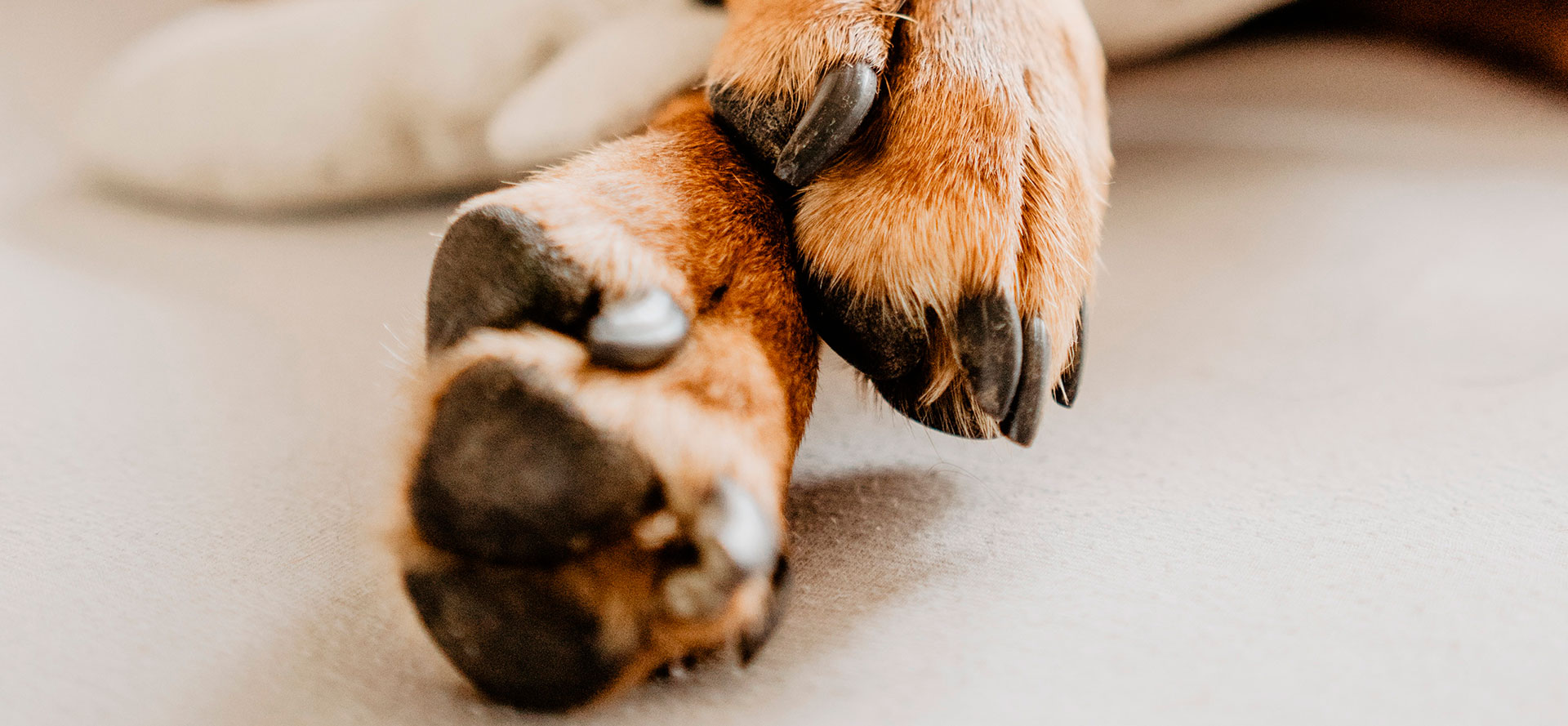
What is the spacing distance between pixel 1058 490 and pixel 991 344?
0.50 feet

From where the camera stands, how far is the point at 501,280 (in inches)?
13.7

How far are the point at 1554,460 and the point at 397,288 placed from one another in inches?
33.8

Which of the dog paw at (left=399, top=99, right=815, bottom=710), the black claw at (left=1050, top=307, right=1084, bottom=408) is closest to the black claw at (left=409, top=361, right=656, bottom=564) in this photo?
the dog paw at (left=399, top=99, right=815, bottom=710)

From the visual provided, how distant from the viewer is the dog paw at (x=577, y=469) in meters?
0.31

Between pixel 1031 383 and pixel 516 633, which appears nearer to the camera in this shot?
pixel 516 633

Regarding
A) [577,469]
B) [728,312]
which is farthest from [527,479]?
[728,312]

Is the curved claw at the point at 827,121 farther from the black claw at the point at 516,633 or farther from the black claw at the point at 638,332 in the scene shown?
the black claw at the point at 516,633

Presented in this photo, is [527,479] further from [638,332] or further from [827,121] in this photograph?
[827,121]

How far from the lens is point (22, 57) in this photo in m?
1.56

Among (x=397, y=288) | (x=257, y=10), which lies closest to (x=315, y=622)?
(x=397, y=288)

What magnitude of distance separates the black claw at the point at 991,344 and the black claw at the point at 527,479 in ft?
0.54

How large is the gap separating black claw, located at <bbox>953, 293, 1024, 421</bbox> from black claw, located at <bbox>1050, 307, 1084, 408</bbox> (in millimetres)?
84

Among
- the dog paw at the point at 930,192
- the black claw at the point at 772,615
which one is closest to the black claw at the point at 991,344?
the dog paw at the point at 930,192

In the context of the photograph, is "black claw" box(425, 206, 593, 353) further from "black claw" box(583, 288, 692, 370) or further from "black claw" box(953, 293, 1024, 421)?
"black claw" box(953, 293, 1024, 421)
